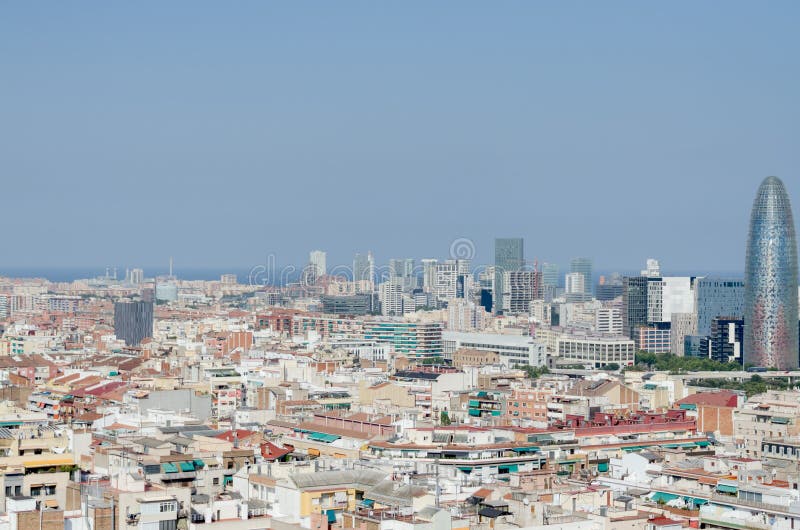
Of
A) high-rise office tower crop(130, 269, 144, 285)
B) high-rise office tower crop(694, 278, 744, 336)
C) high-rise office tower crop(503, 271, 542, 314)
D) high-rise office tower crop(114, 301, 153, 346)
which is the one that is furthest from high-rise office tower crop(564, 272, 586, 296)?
high-rise office tower crop(114, 301, 153, 346)

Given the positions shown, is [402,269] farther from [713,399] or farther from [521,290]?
[713,399]

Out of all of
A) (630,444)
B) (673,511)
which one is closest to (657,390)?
(630,444)

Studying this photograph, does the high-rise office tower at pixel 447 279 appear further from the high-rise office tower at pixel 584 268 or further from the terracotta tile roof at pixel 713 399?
the terracotta tile roof at pixel 713 399

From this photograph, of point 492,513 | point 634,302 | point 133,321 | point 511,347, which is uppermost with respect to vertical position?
point 634,302

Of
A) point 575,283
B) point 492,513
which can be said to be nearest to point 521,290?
point 575,283

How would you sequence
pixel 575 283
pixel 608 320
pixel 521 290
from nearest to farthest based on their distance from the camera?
1. pixel 608 320
2. pixel 521 290
3. pixel 575 283

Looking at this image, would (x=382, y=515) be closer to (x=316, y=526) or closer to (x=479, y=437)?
(x=316, y=526)
